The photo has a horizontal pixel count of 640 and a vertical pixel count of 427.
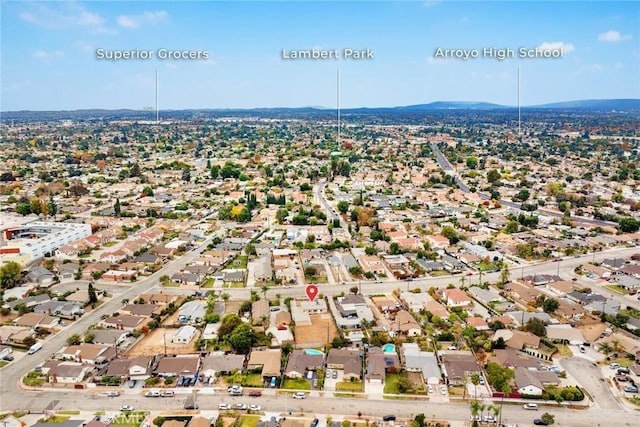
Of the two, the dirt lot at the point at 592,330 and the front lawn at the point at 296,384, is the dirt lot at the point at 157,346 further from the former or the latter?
the dirt lot at the point at 592,330

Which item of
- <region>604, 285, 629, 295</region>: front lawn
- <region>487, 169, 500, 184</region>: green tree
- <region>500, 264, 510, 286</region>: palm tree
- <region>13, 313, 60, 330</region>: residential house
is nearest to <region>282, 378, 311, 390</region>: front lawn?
<region>13, 313, 60, 330</region>: residential house

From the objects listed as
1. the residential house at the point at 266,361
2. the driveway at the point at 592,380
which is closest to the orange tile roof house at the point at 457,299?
the driveway at the point at 592,380

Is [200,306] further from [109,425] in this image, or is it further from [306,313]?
[109,425]

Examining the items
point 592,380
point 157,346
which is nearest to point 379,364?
point 592,380

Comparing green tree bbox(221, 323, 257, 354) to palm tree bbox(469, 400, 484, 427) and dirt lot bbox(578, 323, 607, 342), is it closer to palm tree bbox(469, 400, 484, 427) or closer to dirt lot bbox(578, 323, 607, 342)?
palm tree bbox(469, 400, 484, 427)

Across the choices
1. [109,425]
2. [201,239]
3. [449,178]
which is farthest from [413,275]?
[449,178]

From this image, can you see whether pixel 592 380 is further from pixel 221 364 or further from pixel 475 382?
pixel 221 364
